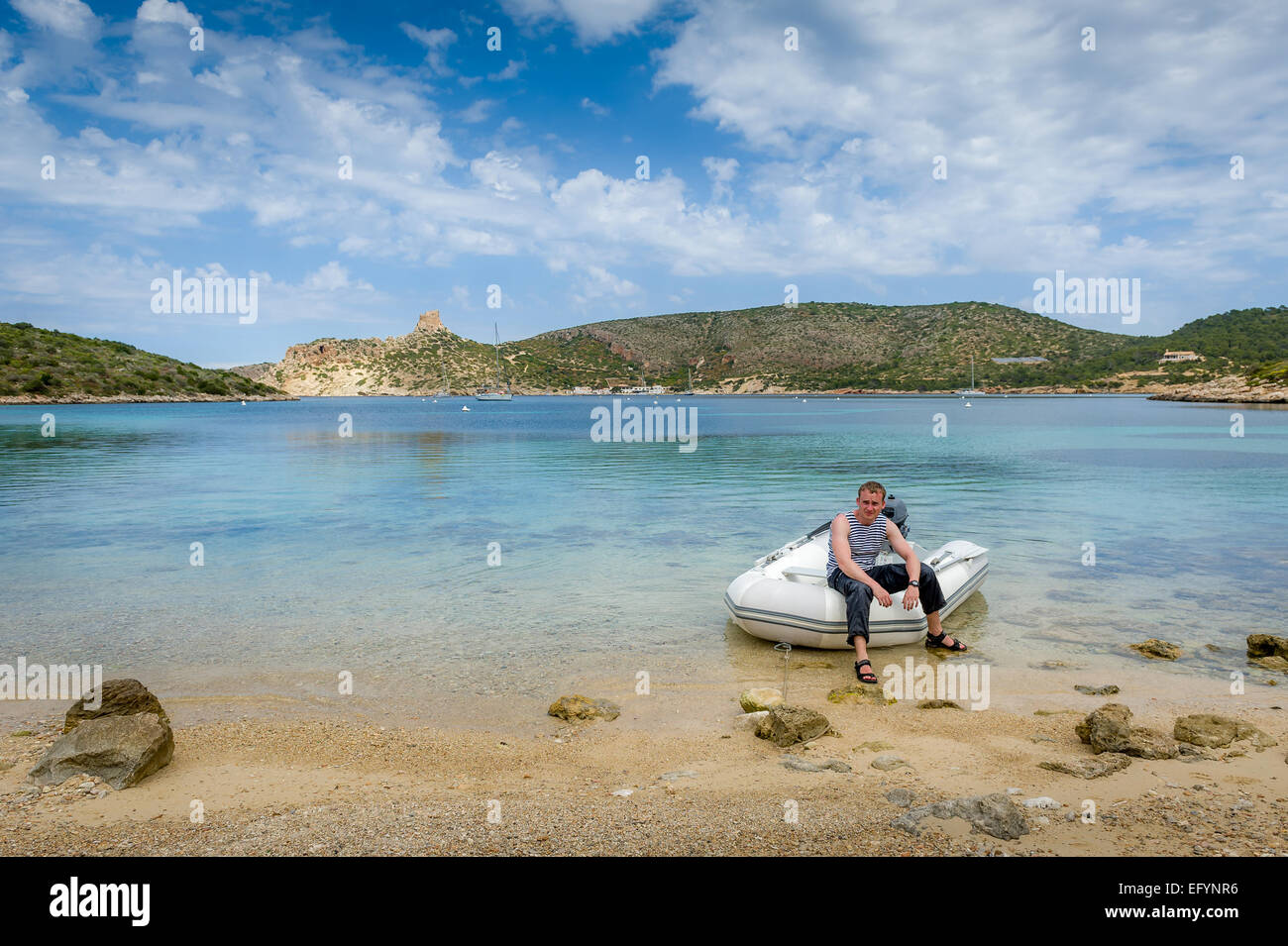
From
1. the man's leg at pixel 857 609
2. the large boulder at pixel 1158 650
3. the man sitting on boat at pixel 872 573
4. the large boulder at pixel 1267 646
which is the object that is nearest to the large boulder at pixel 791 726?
the man's leg at pixel 857 609

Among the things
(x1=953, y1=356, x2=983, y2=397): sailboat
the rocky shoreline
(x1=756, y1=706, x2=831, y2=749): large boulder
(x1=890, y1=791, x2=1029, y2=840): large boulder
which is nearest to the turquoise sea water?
(x1=756, y1=706, x2=831, y2=749): large boulder

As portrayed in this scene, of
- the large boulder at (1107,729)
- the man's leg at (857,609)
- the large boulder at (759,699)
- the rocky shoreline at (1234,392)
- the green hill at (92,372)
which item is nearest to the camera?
the large boulder at (1107,729)

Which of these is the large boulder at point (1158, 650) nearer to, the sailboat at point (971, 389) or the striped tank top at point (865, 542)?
the striped tank top at point (865, 542)

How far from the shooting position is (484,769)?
5.52m

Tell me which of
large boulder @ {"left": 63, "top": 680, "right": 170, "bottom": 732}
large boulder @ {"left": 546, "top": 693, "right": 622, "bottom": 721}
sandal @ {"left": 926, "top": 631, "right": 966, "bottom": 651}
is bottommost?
large boulder @ {"left": 546, "top": 693, "right": 622, "bottom": 721}

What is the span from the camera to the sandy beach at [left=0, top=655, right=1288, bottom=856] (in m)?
4.18

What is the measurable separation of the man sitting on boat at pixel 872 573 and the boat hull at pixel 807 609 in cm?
13

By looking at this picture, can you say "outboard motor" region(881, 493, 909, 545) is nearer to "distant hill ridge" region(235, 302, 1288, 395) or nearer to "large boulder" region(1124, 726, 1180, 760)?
"large boulder" region(1124, 726, 1180, 760)

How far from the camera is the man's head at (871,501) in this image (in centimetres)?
793

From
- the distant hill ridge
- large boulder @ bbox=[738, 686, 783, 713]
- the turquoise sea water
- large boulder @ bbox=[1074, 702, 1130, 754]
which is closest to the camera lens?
large boulder @ bbox=[1074, 702, 1130, 754]

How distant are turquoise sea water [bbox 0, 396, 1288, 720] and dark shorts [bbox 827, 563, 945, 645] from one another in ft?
3.10

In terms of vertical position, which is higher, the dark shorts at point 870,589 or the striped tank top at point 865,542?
the striped tank top at point 865,542

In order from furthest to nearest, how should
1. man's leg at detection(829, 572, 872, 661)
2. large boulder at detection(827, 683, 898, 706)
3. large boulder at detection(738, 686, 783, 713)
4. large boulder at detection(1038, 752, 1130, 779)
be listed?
man's leg at detection(829, 572, 872, 661) < large boulder at detection(827, 683, 898, 706) < large boulder at detection(738, 686, 783, 713) < large boulder at detection(1038, 752, 1130, 779)
